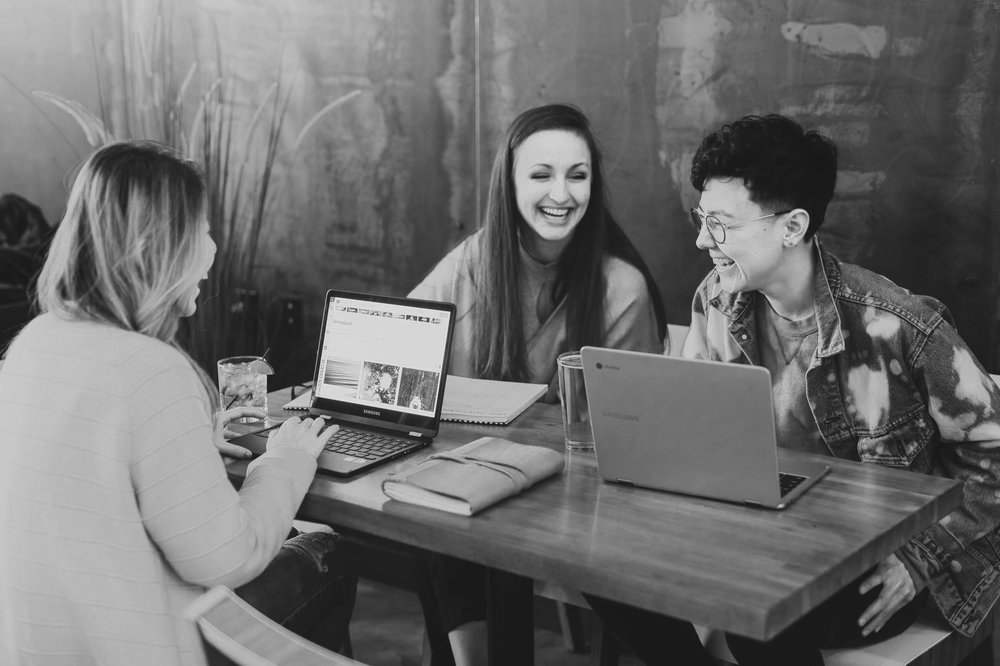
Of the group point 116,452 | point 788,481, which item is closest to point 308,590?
point 116,452

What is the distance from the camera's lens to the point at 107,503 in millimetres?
1384

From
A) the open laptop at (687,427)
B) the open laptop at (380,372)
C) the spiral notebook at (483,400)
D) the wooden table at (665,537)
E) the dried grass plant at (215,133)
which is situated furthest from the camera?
the dried grass plant at (215,133)

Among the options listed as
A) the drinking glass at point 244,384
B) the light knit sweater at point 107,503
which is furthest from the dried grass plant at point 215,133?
the light knit sweater at point 107,503

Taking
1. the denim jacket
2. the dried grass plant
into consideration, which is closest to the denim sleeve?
the denim jacket

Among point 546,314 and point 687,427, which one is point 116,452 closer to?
point 687,427

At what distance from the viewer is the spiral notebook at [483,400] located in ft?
6.71

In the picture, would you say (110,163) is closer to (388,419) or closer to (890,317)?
(388,419)

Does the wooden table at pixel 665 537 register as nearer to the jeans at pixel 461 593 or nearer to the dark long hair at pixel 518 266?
the jeans at pixel 461 593

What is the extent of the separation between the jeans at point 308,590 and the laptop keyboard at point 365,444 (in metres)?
0.16

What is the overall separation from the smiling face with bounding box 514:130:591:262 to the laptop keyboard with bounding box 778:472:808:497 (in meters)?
1.00

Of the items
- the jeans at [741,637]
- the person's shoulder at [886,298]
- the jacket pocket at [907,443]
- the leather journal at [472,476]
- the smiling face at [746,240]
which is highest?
the smiling face at [746,240]

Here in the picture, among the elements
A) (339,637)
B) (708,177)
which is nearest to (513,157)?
(708,177)

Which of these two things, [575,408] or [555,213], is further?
[555,213]

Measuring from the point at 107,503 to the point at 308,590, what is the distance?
49 cm
